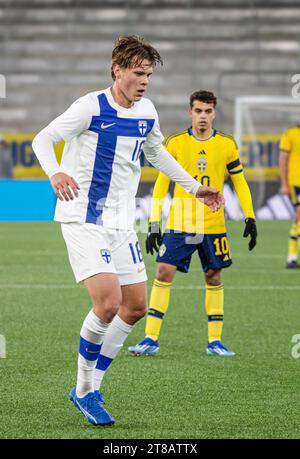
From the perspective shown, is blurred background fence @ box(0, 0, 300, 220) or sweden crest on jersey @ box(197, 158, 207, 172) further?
blurred background fence @ box(0, 0, 300, 220)

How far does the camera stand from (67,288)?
→ 38.2 ft

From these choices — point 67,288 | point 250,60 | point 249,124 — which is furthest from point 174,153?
point 250,60

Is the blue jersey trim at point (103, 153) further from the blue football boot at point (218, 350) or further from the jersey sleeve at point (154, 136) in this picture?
the blue football boot at point (218, 350)

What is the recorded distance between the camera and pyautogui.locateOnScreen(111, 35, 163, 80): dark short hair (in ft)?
16.8

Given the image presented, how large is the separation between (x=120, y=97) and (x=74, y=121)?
0.35 m

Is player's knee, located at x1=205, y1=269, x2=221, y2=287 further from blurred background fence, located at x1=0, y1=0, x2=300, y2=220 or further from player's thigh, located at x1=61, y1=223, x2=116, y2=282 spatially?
blurred background fence, located at x1=0, y1=0, x2=300, y2=220

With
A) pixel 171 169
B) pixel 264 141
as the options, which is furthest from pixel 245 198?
pixel 264 141

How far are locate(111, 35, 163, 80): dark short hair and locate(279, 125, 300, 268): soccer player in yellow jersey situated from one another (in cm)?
871

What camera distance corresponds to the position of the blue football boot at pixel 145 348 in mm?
7516

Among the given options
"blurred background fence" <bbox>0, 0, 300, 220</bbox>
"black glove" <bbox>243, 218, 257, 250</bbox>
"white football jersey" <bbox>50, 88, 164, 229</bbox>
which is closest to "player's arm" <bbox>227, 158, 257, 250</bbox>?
"black glove" <bbox>243, 218, 257, 250</bbox>

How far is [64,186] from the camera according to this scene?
15.8 feet

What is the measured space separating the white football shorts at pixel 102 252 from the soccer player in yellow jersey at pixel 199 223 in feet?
7.30

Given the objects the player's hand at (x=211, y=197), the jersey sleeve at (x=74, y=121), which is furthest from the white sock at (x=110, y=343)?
the jersey sleeve at (x=74, y=121)
